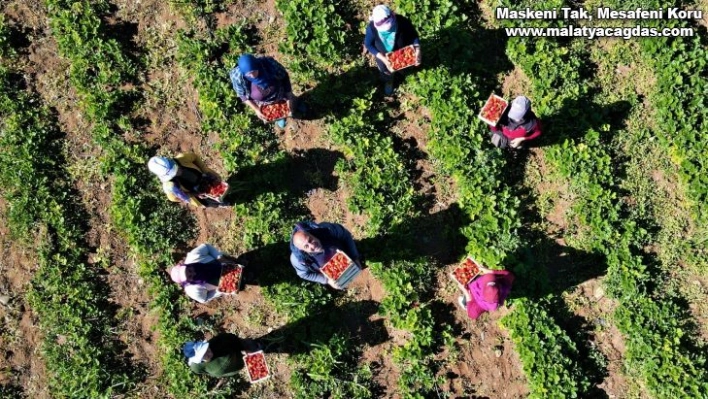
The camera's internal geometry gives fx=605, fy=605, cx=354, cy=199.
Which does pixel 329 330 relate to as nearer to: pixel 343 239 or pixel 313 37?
pixel 343 239

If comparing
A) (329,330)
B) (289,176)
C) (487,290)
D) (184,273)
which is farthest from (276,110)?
(487,290)

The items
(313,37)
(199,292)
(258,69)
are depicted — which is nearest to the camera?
Result: (258,69)

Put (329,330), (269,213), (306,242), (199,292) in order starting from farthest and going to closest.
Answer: (269,213)
(329,330)
(199,292)
(306,242)

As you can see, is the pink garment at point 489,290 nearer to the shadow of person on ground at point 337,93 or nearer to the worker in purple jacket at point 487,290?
the worker in purple jacket at point 487,290

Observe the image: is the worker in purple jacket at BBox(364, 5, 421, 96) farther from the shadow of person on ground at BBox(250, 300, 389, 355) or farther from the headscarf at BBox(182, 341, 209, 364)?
the headscarf at BBox(182, 341, 209, 364)

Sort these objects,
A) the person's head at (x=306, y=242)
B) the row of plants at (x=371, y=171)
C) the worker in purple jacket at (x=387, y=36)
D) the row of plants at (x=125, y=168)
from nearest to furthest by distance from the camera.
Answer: the person's head at (x=306, y=242)
the worker in purple jacket at (x=387, y=36)
the row of plants at (x=125, y=168)
the row of plants at (x=371, y=171)

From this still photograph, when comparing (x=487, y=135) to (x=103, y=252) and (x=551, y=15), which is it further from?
(x=103, y=252)

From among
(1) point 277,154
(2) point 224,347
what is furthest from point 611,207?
(2) point 224,347

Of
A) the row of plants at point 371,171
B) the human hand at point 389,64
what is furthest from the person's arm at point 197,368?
the human hand at point 389,64
